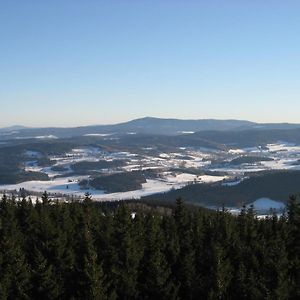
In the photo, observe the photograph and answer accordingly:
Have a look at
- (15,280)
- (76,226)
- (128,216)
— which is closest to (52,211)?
(76,226)

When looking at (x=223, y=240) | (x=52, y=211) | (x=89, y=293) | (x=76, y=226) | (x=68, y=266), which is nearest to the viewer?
(x=89, y=293)

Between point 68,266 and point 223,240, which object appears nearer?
point 68,266

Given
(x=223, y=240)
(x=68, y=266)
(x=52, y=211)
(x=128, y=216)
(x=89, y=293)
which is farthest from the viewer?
(x=52, y=211)

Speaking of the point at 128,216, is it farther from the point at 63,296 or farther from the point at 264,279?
the point at 264,279

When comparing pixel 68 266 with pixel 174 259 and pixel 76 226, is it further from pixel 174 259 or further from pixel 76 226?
pixel 76 226

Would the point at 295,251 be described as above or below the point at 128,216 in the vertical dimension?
below

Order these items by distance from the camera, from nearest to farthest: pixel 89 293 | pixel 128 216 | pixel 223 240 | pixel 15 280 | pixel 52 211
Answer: pixel 89 293
pixel 15 280
pixel 128 216
pixel 223 240
pixel 52 211

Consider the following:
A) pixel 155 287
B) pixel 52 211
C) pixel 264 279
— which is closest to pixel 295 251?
pixel 264 279
